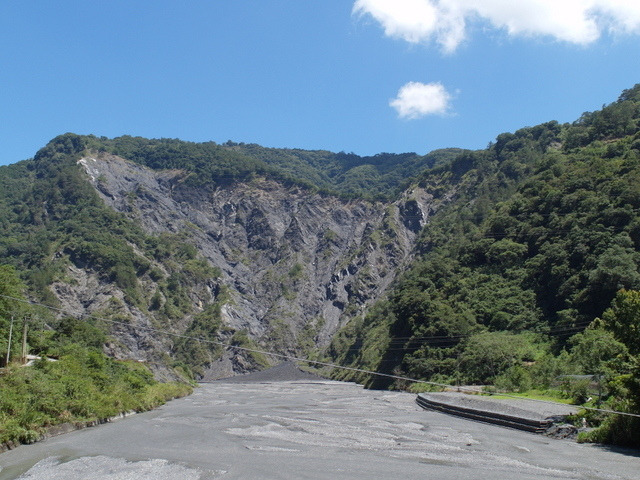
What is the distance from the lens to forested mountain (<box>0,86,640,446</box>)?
202ft

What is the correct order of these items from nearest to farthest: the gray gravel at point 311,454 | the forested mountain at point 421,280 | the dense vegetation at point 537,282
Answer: the gray gravel at point 311,454
the dense vegetation at point 537,282
the forested mountain at point 421,280

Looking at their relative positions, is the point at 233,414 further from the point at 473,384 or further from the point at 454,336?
the point at 454,336

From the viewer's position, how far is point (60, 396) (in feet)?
99.2

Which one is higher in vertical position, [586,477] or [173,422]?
[586,477]

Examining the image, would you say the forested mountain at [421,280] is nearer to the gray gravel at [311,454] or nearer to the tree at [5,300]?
the tree at [5,300]

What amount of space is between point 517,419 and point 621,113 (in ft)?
352

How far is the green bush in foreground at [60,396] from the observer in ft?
81.3

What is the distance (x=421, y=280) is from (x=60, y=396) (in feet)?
238

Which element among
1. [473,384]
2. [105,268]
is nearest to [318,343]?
[105,268]

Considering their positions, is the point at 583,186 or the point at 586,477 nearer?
the point at 586,477

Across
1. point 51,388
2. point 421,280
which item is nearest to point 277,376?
point 421,280

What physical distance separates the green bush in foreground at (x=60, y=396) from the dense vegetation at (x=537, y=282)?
28762 millimetres

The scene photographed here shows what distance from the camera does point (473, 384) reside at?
→ 63.9m

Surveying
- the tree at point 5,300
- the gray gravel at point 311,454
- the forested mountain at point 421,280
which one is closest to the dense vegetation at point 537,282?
the forested mountain at point 421,280
